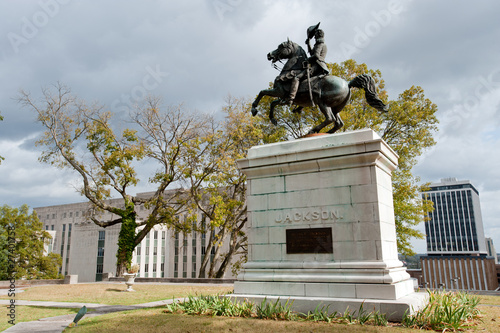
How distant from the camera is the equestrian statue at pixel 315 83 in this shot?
35.7 feet

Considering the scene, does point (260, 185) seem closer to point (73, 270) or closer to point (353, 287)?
point (353, 287)

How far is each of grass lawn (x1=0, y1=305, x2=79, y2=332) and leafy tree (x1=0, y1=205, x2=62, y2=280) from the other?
3562 cm

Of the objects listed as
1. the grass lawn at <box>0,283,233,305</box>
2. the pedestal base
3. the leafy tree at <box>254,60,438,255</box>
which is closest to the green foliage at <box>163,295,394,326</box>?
the pedestal base

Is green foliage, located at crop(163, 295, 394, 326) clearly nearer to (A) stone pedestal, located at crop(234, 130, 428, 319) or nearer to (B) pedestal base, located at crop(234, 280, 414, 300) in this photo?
(A) stone pedestal, located at crop(234, 130, 428, 319)

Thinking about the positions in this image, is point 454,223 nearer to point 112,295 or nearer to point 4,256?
point 4,256

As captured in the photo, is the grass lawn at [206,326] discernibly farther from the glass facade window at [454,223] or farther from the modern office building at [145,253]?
the glass facade window at [454,223]

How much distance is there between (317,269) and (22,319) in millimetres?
8532

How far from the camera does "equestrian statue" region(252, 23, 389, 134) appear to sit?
10.9m

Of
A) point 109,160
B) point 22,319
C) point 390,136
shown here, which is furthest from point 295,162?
point 109,160

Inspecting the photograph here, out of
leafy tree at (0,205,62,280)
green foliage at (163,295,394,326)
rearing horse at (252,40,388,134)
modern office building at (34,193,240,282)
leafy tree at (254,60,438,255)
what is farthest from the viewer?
modern office building at (34,193,240,282)

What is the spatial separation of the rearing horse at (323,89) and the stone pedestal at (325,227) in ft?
5.50

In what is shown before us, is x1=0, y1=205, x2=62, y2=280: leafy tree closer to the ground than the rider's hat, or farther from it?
closer to the ground

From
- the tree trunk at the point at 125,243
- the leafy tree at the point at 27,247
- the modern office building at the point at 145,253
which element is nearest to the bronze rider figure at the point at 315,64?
the tree trunk at the point at 125,243

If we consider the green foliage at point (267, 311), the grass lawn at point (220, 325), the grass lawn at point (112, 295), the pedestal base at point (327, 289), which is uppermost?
the pedestal base at point (327, 289)
